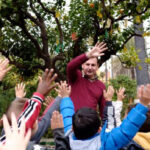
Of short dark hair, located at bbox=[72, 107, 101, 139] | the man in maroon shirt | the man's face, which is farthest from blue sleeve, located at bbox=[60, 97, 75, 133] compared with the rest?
the man's face

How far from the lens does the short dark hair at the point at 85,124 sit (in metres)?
1.42

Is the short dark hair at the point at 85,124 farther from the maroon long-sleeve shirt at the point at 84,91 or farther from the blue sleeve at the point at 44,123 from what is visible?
the maroon long-sleeve shirt at the point at 84,91

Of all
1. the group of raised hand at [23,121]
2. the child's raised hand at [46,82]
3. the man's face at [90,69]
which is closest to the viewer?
the group of raised hand at [23,121]

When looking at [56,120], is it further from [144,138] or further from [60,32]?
[60,32]

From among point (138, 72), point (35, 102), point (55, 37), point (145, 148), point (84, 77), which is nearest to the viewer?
point (35, 102)

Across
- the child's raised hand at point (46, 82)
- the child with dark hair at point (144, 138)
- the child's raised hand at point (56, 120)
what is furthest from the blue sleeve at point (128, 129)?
the child's raised hand at point (46, 82)

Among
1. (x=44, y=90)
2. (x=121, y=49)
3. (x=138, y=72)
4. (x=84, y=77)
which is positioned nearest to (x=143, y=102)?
(x=44, y=90)

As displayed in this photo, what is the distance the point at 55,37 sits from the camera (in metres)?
6.61

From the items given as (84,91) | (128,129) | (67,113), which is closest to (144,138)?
(128,129)

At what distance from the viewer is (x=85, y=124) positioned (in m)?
1.42

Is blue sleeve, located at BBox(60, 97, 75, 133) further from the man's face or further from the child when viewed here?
the man's face

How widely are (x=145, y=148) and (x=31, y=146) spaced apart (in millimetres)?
820

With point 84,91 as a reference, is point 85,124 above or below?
below

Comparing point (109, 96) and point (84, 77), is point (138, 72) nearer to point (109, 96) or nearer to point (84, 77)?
point (84, 77)
